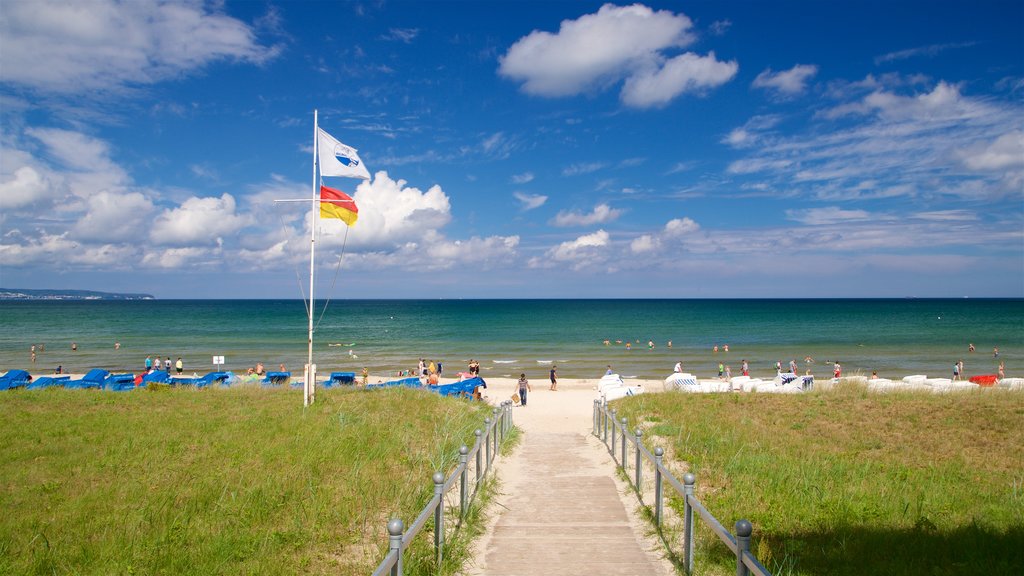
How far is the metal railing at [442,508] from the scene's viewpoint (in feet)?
14.5

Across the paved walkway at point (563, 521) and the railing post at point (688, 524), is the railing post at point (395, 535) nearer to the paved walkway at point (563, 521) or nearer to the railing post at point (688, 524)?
the paved walkway at point (563, 521)

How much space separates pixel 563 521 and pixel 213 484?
15.7ft

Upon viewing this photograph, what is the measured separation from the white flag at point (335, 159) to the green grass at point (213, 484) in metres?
6.46

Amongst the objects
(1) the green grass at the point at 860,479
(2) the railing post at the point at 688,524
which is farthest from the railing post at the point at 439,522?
(1) the green grass at the point at 860,479

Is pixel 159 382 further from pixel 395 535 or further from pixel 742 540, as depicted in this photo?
pixel 742 540

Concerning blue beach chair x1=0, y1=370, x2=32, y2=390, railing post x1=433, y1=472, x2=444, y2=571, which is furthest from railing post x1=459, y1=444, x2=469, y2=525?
blue beach chair x1=0, y1=370, x2=32, y2=390

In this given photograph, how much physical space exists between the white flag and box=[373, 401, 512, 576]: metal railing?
27.7ft

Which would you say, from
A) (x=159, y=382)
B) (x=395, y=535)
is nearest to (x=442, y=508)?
(x=395, y=535)

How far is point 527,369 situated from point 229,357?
2725 cm

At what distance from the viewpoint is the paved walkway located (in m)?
6.17

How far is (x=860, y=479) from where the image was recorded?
8.77 m

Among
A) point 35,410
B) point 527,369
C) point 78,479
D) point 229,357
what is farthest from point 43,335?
point 78,479

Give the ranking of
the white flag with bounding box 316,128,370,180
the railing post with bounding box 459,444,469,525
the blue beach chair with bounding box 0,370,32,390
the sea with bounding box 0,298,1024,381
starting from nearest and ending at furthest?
the railing post with bounding box 459,444,469,525 → the white flag with bounding box 316,128,370,180 → the blue beach chair with bounding box 0,370,32,390 → the sea with bounding box 0,298,1024,381

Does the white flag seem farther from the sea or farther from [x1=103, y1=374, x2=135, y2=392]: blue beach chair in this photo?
the sea
